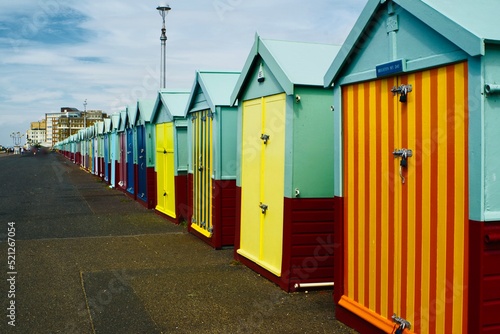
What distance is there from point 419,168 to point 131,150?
1461cm

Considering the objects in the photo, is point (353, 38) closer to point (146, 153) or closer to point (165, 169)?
point (165, 169)

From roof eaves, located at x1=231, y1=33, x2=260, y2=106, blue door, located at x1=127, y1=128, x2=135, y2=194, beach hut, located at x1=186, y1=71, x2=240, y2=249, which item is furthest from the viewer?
blue door, located at x1=127, y1=128, x2=135, y2=194

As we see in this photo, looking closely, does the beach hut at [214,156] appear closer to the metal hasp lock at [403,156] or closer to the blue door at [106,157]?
the metal hasp lock at [403,156]

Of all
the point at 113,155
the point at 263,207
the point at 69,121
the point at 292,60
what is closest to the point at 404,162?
the point at 292,60

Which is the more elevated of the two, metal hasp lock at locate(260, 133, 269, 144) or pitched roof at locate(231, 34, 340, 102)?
pitched roof at locate(231, 34, 340, 102)

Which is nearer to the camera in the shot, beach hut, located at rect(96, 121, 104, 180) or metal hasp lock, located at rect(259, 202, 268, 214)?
metal hasp lock, located at rect(259, 202, 268, 214)

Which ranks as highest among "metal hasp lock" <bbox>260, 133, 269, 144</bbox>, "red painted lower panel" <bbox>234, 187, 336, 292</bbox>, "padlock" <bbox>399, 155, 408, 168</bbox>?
"metal hasp lock" <bbox>260, 133, 269, 144</bbox>

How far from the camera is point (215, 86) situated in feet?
33.1

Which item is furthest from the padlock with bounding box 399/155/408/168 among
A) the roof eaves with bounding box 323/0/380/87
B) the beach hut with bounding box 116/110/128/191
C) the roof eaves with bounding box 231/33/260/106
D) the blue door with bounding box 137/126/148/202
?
the beach hut with bounding box 116/110/128/191

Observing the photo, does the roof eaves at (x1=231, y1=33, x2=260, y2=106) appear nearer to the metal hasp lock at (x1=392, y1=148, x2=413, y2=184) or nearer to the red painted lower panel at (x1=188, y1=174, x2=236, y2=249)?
the red painted lower panel at (x1=188, y1=174, x2=236, y2=249)

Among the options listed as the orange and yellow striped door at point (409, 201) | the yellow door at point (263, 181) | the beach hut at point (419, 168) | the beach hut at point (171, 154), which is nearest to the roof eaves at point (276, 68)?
the yellow door at point (263, 181)

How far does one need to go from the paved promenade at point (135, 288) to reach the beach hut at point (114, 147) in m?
9.74

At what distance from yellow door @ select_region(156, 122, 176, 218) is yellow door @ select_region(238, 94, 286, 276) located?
5.05 metres

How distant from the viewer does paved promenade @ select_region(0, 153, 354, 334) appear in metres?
5.74
